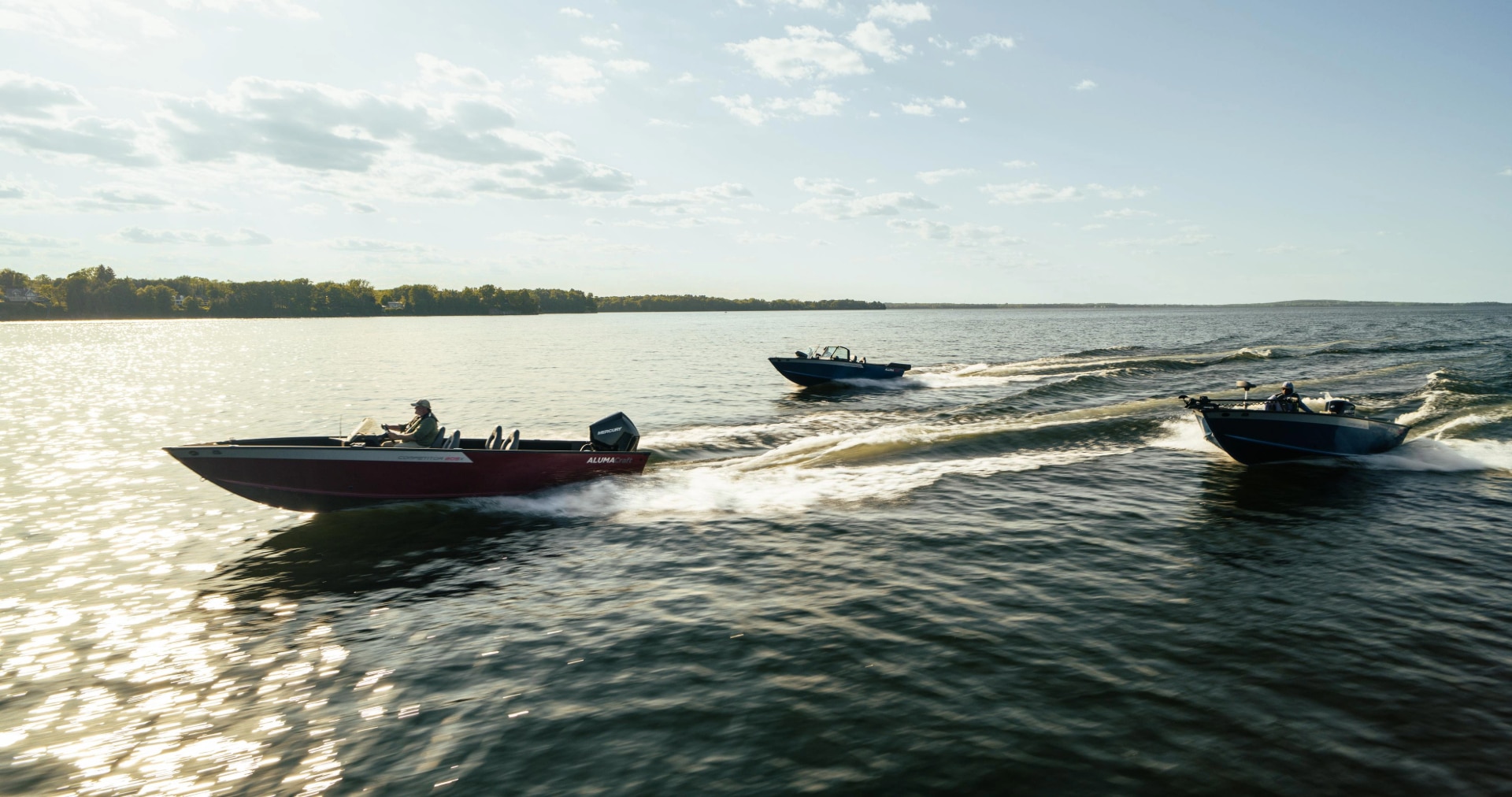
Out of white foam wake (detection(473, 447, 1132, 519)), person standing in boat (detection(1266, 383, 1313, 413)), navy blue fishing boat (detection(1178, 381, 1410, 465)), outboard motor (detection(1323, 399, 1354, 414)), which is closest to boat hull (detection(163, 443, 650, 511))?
white foam wake (detection(473, 447, 1132, 519))

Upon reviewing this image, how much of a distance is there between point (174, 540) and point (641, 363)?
47.6m

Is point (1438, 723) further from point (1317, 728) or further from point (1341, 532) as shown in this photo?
point (1341, 532)

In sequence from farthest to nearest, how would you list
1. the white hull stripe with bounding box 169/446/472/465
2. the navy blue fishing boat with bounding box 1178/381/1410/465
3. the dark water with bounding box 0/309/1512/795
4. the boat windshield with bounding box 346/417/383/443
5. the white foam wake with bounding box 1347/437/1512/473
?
1. the white foam wake with bounding box 1347/437/1512/473
2. the navy blue fishing boat with bounding box 1178/381/1410/465
3. the boat windshield with bounding box 346/417/383/443
4. the white hull stripe with bounding box 169/446/472/465
5. the dark water with bounding box 0/309/1512/795

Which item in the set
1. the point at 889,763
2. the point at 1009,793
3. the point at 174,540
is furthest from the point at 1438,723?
the point at 174,540

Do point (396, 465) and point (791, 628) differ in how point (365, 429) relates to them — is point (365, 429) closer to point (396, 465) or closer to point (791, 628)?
point (396, 465)

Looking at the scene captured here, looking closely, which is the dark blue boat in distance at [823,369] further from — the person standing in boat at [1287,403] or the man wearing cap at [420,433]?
the man wearing cap at [420,433]

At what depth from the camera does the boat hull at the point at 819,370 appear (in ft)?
139

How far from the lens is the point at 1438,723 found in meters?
8.13

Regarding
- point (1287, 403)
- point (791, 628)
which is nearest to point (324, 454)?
point (791, 628)

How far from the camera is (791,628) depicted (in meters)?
10.7

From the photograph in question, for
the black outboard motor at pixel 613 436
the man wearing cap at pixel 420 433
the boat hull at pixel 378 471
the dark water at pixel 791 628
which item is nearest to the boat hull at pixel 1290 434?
the dark water at pixel 791 628

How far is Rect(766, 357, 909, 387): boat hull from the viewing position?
4234cm

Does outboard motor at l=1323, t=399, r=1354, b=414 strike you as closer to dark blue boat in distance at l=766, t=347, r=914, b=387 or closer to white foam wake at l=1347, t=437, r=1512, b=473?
white foam wake at l=1347, t=437, r=1512, b=473

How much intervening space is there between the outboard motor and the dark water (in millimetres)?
1936
